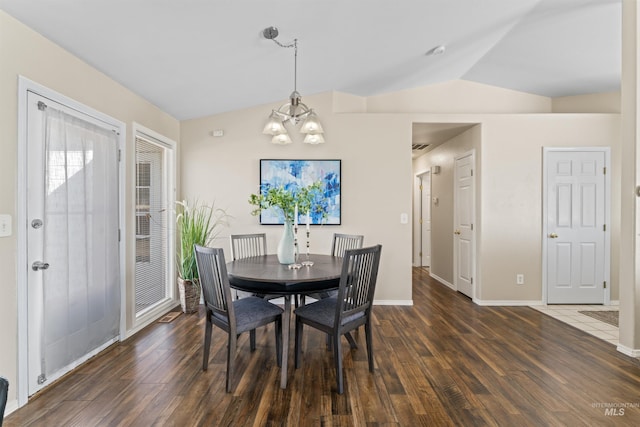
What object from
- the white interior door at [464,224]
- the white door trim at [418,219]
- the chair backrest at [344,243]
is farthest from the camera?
the white door trim at [418,219]

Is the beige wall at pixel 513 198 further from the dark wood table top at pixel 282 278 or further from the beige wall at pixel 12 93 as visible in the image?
the beige wall at pixel 12 93

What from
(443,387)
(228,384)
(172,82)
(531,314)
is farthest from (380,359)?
(172,82)

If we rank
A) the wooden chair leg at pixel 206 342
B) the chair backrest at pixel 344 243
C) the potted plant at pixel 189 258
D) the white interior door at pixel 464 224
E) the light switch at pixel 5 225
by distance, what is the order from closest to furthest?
1. the light switch at pixel 5 225
2. the wooden chair leg at pixel 206 342
3. the chair backrest at pixel 344 243
4. the potted plant at pixel 189 258
5. the white interior door at pixel 464 224

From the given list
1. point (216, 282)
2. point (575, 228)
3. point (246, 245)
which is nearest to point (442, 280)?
point (575, 228)

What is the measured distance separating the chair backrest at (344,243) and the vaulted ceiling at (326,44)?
1.86 m

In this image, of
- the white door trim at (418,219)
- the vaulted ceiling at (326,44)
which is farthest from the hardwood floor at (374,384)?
the white door trim at (418,219)

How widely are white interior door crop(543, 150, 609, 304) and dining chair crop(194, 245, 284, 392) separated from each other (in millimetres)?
3781

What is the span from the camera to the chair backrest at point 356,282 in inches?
84.2

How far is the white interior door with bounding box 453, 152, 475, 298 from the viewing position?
4.41 m

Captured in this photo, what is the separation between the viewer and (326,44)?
296 centimetres

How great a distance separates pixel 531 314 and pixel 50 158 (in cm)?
493

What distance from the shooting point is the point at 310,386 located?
7.24ft

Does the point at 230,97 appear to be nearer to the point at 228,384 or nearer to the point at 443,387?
the point at 228,384

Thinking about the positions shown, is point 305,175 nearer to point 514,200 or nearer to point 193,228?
point 193,228
